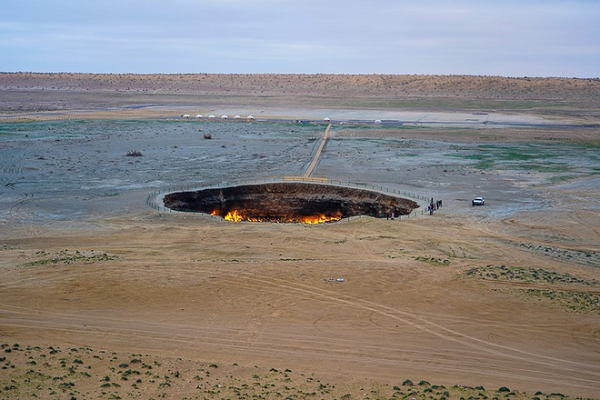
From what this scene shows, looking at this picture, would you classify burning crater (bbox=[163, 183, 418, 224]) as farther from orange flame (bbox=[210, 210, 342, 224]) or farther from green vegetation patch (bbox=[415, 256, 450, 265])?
green vegetation patch (bbox=[415, 256, 450, 265])

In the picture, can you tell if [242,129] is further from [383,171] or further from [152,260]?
[152,260]

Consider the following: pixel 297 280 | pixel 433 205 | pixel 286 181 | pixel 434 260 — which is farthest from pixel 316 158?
pixel 297 280

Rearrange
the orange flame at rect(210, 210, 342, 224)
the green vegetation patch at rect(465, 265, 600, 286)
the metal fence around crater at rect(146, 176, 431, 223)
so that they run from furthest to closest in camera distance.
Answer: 1. the orange flame at rect(210, 210, 342, 224)
2. the metal fence around crater at rect(146, 176, 431, 223)
3. the green vegetation patch at rect(465, 265, 600, 286)

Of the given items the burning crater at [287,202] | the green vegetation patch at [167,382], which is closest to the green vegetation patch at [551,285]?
the green vegetation patch at [167,382]

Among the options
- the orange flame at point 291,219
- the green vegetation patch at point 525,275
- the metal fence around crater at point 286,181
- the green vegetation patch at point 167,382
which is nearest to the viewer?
the green vegetation patch at point 167,382

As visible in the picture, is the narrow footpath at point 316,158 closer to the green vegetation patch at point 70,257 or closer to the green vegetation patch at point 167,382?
the green vegetation patch at point 70,257

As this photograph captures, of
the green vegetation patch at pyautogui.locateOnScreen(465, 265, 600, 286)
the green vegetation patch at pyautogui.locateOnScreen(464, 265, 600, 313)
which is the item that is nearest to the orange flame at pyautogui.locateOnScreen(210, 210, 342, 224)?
the green vegetation patch at pyautogui.locateOnScreen(465, 265, 600, 286)

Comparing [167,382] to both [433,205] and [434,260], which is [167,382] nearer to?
[434,260]
